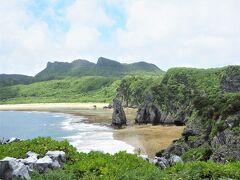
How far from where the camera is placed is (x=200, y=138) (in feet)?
174

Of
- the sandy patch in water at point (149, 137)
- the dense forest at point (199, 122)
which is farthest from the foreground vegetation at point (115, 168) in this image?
the sandy patch in water at point (149, 137)

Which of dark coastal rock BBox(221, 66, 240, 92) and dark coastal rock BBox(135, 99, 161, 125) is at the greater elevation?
dark coastal rock BBox(221, 66, 240, 92)

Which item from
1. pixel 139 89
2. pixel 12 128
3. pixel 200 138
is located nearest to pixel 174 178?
pixel 200 138

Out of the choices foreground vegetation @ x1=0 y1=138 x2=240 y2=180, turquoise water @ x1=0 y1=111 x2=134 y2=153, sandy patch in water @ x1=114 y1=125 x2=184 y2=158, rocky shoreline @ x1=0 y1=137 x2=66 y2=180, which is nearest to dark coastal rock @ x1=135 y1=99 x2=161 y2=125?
sandy patch in water @ x1=114 y1=125 x2=184 y2=158

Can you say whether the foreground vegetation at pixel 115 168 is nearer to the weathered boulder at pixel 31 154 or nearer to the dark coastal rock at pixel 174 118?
the weathered boulder at pixel 31 154

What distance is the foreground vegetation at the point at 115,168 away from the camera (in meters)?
19.3

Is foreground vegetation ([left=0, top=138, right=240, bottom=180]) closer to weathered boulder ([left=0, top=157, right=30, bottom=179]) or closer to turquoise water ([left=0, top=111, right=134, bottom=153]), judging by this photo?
weathered boulder ([left=0, top=157, right=30, bottom=179])

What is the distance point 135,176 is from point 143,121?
101 metres

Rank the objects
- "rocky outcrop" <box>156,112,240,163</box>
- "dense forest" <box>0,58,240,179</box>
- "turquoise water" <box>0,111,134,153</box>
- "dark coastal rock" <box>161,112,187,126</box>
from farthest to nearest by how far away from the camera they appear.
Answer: "dark coastal rock" <box>161,112,187,126</box>
"turquoise water" <box>0,111,134,153</box>
"rocky outcrop" <box>156,112,240,163</box>
"dense forest" <box>0,58,240,179</box>

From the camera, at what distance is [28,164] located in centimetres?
2058

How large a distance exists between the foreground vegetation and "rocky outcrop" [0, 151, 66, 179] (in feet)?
1.49

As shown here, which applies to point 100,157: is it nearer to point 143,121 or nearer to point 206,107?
point 206,107

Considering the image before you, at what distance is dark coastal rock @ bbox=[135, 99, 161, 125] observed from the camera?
11931 cm

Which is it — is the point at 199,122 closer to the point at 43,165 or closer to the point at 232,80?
the point at 43,165
